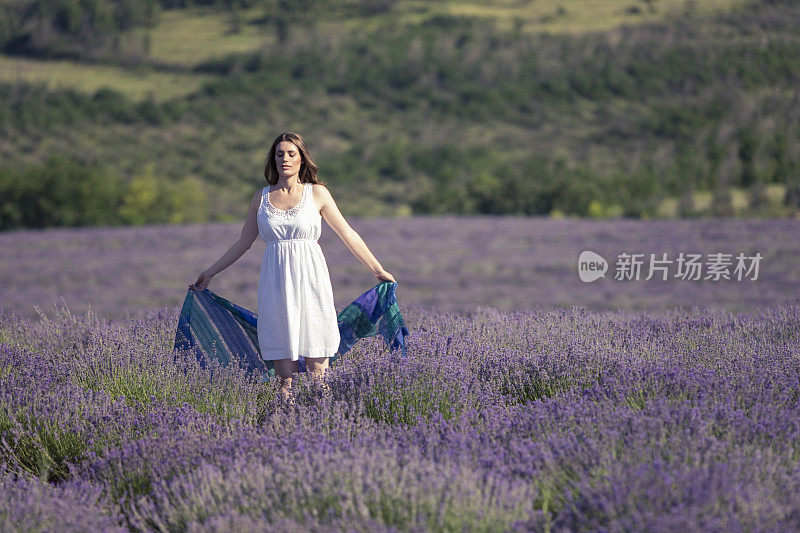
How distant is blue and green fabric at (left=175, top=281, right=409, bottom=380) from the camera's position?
407cm

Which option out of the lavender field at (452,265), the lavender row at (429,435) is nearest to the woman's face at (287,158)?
the lavender row at (429,435)

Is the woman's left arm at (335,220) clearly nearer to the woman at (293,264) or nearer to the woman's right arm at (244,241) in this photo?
the woman at (293,264)

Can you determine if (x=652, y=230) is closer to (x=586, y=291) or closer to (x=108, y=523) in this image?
(x=586, y=291)

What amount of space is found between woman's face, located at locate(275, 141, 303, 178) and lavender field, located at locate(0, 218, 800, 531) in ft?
2.96

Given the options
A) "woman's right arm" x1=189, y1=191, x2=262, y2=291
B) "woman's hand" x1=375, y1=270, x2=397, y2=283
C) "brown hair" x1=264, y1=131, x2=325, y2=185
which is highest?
"brown hair" x1=264, y1=131, x2=325, y2=185

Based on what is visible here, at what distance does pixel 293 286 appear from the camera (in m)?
3.63

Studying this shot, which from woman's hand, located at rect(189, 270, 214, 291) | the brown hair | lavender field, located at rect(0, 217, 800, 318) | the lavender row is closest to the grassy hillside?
lavender field, located at rect(0, 217, 800, 318)

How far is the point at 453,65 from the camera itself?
174ft

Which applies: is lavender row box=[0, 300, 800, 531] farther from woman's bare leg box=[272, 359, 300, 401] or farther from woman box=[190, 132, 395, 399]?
woman box=[190, 132, 395, 399]

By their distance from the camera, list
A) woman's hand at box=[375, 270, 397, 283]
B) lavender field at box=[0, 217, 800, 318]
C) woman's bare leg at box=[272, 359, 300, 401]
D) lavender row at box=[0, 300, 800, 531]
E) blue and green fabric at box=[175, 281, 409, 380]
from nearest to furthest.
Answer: lavender row at box=[0, 300, 800, 531]
woman's bare leg at box=[272, 359, 300, 401]
woman's hand at box=[375, 270, 397, 283]
blue and green fabric at box=[175, 281, 409, 380]
lavender field at box=[0, 217, 800, 318]

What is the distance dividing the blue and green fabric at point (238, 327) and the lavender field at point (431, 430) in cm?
10

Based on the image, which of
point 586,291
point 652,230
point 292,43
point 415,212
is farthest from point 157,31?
point 586,291

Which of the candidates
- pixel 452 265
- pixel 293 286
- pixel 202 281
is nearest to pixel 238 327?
pixel 202 281

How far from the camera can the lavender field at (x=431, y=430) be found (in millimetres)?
2395
